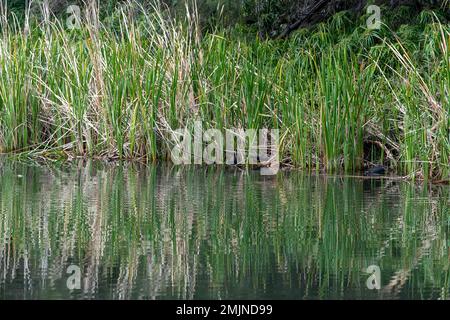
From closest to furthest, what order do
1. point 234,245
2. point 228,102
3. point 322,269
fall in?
point 322,269
point 234,245
point 228,102

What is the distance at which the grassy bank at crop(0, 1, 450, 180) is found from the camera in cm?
812

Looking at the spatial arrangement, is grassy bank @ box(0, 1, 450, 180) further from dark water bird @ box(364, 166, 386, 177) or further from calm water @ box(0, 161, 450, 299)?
calm water @ box(0, 161, 450, 299)

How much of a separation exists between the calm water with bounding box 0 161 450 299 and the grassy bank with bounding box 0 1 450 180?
0.55 metres

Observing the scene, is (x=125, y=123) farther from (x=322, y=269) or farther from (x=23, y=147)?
(x=322, y=269)

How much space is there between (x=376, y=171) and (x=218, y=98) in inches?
65.0

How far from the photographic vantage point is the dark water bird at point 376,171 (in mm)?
8312

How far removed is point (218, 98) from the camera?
902 centimetres

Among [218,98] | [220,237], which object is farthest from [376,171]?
[220,237]

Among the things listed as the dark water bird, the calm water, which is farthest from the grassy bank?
the calm water

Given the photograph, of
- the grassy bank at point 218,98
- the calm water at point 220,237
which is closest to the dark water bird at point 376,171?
the grassy bank at point 218,98

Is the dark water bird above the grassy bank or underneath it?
underneath
